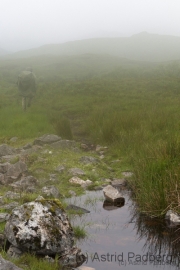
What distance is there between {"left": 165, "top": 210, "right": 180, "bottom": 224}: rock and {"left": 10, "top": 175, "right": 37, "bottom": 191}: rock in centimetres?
343

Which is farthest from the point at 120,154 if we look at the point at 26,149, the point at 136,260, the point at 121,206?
the point at 136,260

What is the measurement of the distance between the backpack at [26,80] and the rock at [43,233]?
14.6 meters

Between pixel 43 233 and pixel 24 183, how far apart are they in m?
3.43

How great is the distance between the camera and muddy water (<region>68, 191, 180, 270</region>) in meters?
4.97

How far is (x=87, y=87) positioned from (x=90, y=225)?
28197mm

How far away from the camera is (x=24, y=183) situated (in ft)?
27.3

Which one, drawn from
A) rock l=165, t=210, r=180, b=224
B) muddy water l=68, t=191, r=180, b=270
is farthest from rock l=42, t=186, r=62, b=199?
rock l=165, t=210, r=180, b=224

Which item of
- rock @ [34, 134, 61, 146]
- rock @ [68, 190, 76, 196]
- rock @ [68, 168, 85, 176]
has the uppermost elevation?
rock @ [34, 134, 61, 146]

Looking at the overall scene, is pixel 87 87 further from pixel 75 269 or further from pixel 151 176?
pixel 75 269

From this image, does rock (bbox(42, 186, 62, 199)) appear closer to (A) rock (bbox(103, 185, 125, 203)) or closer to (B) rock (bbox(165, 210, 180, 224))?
(A) rock (bbox(103, 185, 125, 203))

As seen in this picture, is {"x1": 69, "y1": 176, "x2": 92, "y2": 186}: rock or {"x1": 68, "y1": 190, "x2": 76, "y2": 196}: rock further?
{"x1": 69, "y1": 176, "x2": 92, "y2": 186}: rock

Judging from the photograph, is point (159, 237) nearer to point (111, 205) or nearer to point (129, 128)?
point (111, 205)

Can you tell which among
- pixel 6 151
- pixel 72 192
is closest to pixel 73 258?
pixel 72 192

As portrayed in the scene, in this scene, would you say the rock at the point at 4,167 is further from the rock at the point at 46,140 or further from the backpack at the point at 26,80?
the backpack at the point at 26,80
